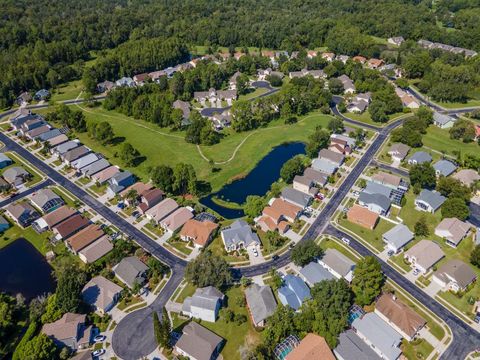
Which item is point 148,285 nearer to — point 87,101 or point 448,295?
point 448,295

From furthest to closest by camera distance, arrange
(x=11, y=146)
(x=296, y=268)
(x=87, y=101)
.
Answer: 1. (x=87, y=101)
2. (x=11, y=146)
3. (x=296, y=268)

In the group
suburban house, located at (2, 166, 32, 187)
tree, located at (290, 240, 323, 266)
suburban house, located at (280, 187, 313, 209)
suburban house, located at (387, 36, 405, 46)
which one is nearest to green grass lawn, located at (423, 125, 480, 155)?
suburban house, located at (280, 187, 313, 209)

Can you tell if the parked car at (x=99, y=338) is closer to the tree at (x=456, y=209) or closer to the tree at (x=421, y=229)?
the tree at (x=421, y=229)

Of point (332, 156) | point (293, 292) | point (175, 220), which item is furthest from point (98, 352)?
point (332, 156)

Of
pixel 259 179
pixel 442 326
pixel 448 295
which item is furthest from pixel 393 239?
pixel 259 179

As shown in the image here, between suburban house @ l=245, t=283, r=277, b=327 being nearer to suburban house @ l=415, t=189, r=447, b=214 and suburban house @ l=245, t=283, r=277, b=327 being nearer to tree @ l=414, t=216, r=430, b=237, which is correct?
tree @ l=414, t=216, r=430, b=237

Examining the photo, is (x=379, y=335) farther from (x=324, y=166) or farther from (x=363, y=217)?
(x=324, y=166)
